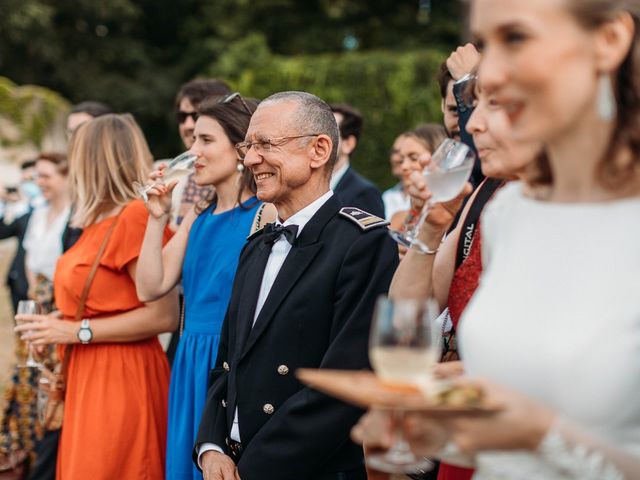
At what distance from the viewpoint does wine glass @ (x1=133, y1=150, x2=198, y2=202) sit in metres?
4.54

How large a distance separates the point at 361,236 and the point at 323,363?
21.5 inches

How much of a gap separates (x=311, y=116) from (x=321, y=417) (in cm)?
131

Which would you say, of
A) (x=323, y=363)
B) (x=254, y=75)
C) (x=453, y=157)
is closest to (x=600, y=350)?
(x=453, y=157)

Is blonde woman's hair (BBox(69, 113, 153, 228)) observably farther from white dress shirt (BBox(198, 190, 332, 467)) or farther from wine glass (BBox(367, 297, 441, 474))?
wine glass (BBox(367, 297, 441, 474))

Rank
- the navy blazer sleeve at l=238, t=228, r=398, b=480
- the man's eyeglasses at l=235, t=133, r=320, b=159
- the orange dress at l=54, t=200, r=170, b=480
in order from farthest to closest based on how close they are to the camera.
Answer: the orange dress at l=54, t=200, r=170, b=480, the man's eyeglasses at l=235, t=133, r=320, b=159, the navy blazer sleeve at l=238, t=228, r=398, b=480

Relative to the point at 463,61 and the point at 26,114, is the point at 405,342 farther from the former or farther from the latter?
the point at 26,114

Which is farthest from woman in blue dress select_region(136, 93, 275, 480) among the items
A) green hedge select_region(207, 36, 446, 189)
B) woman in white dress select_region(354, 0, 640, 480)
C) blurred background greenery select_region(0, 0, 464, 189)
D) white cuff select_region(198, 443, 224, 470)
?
blurred background greenery select_region(0, 0, 464, 189)

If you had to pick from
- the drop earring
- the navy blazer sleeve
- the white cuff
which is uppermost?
the drop earring

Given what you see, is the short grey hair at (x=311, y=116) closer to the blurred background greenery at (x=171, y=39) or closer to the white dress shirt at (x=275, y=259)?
the white dress shirt at (x=275, y=259)

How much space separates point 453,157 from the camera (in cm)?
257

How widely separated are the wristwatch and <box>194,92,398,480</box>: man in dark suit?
1.11 metres

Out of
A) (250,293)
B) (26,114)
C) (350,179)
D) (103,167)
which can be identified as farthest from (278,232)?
(26,114)

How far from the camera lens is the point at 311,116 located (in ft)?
12.6

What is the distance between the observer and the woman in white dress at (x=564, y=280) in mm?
1829
